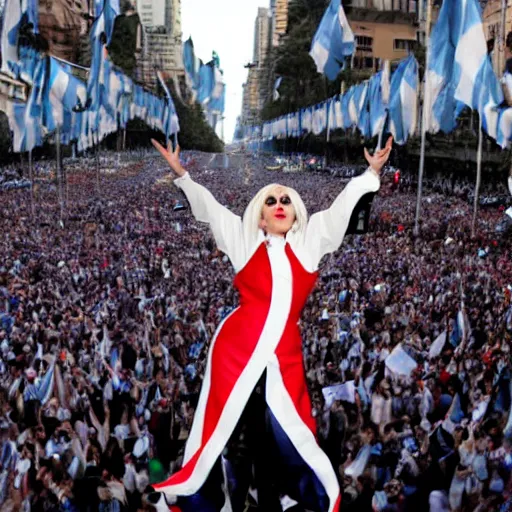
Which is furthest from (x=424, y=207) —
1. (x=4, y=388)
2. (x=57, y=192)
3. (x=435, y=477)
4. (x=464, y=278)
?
(x=4, y=388)

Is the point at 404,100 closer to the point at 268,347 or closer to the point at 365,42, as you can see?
the point at 365,42

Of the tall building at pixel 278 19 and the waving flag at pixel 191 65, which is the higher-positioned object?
the tall building at pixel 278 19

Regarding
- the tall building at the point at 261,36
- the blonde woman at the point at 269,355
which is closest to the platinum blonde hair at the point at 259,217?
the blonde woman at the point at 269,355

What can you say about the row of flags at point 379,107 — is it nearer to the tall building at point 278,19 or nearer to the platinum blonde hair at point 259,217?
the tall building at point 278,19

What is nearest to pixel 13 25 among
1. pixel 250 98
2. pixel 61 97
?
pixel 61 97

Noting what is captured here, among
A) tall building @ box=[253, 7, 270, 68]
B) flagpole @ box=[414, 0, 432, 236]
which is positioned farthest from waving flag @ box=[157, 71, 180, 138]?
flagpole @ box=[414, 0, 432, 236]

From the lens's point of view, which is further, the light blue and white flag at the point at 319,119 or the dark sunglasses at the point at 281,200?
the light blue and white flag at the point at 319,119
